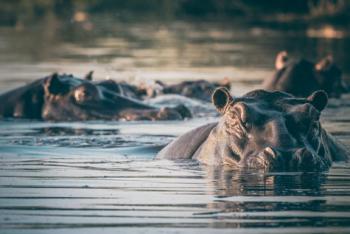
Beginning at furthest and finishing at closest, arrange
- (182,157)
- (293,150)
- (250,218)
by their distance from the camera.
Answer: (182,157), (293,150), (250,218)

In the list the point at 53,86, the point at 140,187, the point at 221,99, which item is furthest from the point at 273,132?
the point at 53,86

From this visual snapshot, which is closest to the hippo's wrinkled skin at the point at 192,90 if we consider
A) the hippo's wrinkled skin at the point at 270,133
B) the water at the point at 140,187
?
the water at the point at 140,187

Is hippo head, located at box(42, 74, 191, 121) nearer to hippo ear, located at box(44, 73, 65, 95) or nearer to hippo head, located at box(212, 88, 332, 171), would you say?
hippo ear, located at box(44, 73, 65, 95)

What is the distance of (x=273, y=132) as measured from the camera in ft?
33.7

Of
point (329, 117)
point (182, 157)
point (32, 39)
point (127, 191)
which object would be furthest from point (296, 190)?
point (32, 39)

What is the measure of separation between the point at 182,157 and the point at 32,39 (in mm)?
27285

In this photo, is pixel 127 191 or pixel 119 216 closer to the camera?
pixel 119 216

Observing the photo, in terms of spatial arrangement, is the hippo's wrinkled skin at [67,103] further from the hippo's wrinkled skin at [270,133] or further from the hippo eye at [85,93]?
the hippo's wrinkled skin at [270,133]

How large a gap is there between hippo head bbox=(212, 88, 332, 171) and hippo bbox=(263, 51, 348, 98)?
9495mm

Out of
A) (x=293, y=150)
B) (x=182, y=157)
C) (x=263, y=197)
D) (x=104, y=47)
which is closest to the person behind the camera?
(x=263, y=197)

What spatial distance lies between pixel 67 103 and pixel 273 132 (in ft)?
24.2

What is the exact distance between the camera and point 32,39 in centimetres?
3862

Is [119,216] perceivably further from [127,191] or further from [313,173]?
[313,173]

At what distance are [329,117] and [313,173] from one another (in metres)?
7.04
